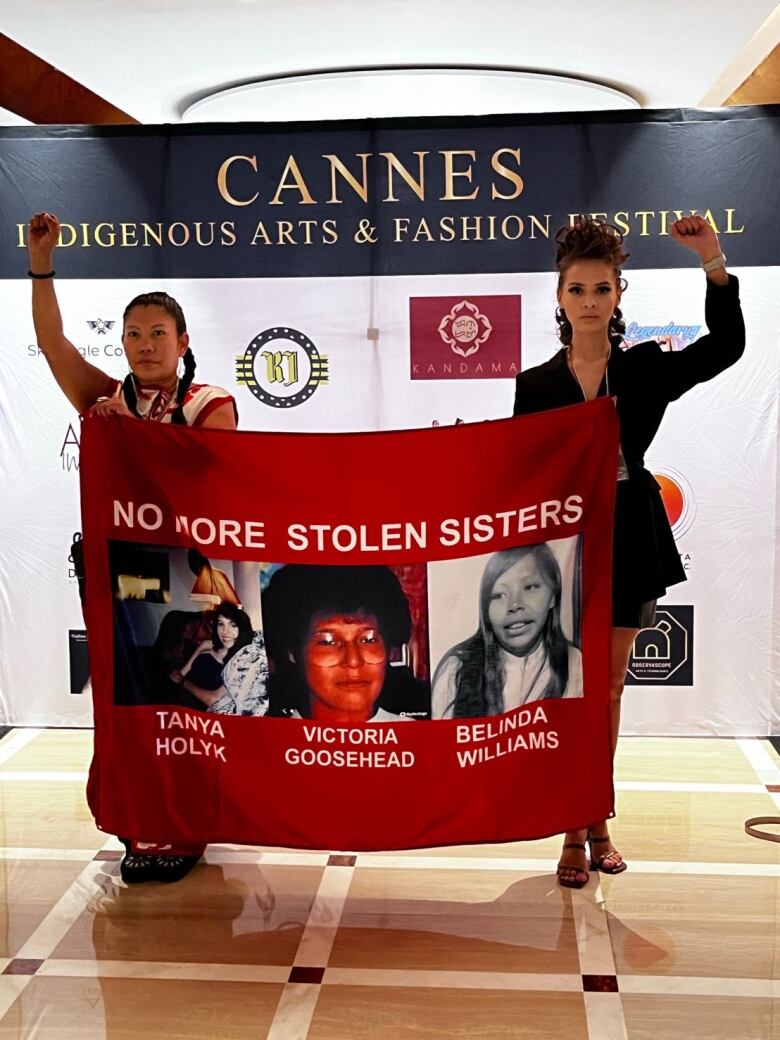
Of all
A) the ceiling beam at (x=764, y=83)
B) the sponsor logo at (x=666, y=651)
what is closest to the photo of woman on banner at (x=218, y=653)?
the sponsor logo at (x=666, y=651)

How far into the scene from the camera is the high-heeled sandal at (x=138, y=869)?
313 centimetres

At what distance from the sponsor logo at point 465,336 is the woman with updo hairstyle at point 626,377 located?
3.57 ft

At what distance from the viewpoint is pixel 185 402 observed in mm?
3074

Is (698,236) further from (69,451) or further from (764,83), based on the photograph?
(69,451)

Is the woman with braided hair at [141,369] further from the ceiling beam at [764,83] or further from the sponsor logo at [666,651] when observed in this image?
the ceiling beam at [764,83]

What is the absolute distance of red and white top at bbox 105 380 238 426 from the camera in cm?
304

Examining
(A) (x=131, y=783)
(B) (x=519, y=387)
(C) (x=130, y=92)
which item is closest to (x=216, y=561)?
(A) (x=131, y=783)

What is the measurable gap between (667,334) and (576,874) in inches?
75.6

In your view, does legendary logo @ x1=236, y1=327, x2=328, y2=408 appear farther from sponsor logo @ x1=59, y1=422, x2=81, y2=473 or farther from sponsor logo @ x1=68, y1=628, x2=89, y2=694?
sponsor logo @ x1=68, y1=628, x2=89, y2=694

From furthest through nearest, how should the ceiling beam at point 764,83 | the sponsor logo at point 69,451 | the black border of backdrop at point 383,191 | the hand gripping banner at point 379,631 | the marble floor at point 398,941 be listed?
1. the ceiling beam at point 764,83
2. the sponsor logo at point 69,451
3. the black border of backdrop at point 383,191
4. the hand gripping banner at point 379,631
5. the marble floor at point 398,941

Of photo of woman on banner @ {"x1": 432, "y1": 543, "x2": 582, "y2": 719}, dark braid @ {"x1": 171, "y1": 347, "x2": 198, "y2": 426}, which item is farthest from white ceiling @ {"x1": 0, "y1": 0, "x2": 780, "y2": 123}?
photo of woman on banner @ {"x1": 432, "y1": 543, "x2": 582, "y2": 719}

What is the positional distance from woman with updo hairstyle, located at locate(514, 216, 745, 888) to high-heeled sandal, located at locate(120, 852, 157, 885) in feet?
3.42

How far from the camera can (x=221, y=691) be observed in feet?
9.11

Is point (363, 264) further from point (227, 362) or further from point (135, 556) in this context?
point (135, 556)
